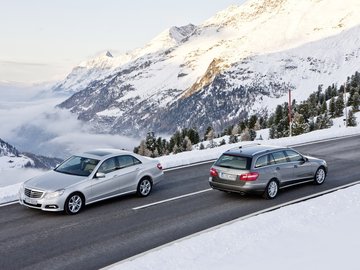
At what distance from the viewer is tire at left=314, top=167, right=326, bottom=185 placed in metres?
18.3

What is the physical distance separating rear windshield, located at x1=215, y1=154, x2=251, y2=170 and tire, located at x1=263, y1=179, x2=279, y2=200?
963 millimetres

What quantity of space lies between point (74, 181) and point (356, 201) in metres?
7.74

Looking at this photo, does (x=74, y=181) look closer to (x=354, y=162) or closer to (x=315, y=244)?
(x=315, y=244)

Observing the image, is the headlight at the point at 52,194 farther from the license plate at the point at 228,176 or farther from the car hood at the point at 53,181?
the license plate at the point at 228,176

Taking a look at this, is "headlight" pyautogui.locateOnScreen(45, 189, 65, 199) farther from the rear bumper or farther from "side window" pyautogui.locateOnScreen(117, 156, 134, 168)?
the rear bumper

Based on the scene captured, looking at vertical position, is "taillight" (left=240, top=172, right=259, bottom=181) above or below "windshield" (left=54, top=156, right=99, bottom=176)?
below

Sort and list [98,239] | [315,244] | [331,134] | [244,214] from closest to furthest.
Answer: [315,244], [98,239], [244,214], [331,134]

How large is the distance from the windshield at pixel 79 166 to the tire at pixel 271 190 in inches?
210

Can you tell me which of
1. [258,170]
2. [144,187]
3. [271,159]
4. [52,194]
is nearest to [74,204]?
[52,194]

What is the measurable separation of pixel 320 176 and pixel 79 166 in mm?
8464

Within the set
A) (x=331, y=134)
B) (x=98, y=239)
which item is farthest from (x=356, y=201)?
(x=331, y=134)

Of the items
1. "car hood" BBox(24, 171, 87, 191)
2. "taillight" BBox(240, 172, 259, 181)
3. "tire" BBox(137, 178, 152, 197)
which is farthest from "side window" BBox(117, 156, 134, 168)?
"taillight" BBox(240, 172, 259, 181)

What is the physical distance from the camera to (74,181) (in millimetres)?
14617

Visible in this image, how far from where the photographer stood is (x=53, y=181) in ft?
47.9
